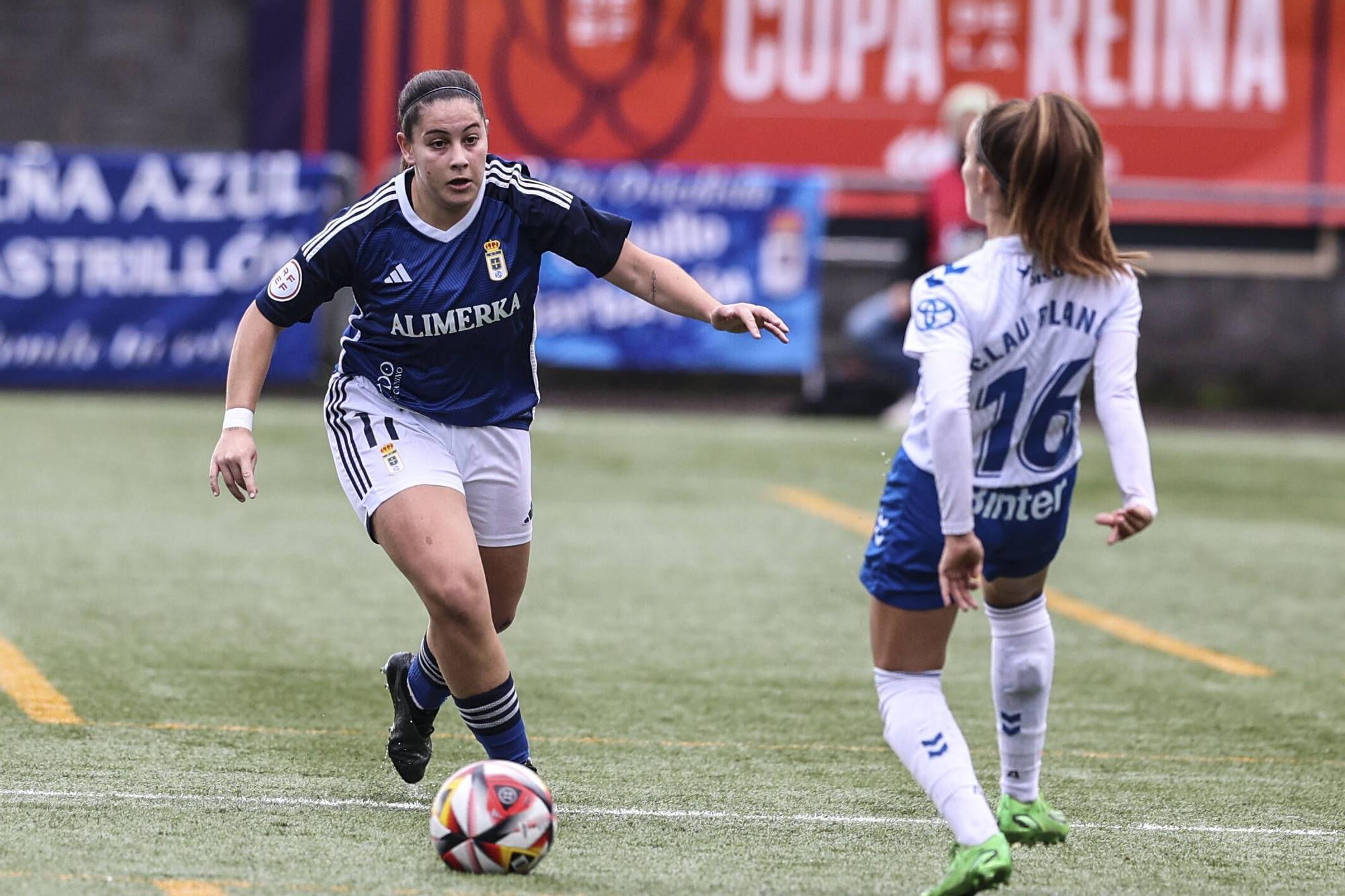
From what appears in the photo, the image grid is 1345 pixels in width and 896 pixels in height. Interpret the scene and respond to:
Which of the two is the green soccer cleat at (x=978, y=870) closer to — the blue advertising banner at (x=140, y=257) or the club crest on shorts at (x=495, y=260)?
the club crest on shorts at (x=495, y=260)

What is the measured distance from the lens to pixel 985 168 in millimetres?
4500

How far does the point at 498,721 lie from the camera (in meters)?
5.10

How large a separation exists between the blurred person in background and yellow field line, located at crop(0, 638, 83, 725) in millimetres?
6133

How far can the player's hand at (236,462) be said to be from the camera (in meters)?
4.92

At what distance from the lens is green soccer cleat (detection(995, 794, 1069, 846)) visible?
4777 mm

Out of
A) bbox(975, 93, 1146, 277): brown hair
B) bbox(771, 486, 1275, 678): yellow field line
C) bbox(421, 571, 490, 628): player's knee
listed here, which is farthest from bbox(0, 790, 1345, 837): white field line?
bbox(771, 486, 1275, 678): yellow field line

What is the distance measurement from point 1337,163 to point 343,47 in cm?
858

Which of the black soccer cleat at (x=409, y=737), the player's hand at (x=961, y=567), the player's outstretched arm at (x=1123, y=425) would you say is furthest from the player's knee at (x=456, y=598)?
the player's outstretched arm at (x=1123, y=425)

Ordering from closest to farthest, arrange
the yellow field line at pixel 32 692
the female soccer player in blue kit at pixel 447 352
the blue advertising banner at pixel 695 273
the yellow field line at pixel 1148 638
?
the female soccer player in blue kit at pixel 447 352, the yellow field line at pixel 32 692, the yellow field line at pixel 1148 638, the blue advertising banner at pixel 695 273

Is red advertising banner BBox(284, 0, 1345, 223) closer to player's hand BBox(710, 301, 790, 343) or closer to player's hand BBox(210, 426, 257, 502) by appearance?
player's hand BBox(710, 301, 790, 343)

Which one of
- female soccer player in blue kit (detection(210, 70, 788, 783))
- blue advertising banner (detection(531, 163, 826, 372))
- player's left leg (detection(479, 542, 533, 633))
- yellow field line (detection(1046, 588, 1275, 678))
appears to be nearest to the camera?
female soccer player in blue kit (detection(210, 70, 788, 783))

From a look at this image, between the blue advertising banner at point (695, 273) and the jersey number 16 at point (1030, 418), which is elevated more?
the jersey number 16 at point (1030, 418)

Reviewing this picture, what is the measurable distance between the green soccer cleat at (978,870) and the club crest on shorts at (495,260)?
73.5 inches

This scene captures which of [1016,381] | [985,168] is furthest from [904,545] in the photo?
[985,168]
